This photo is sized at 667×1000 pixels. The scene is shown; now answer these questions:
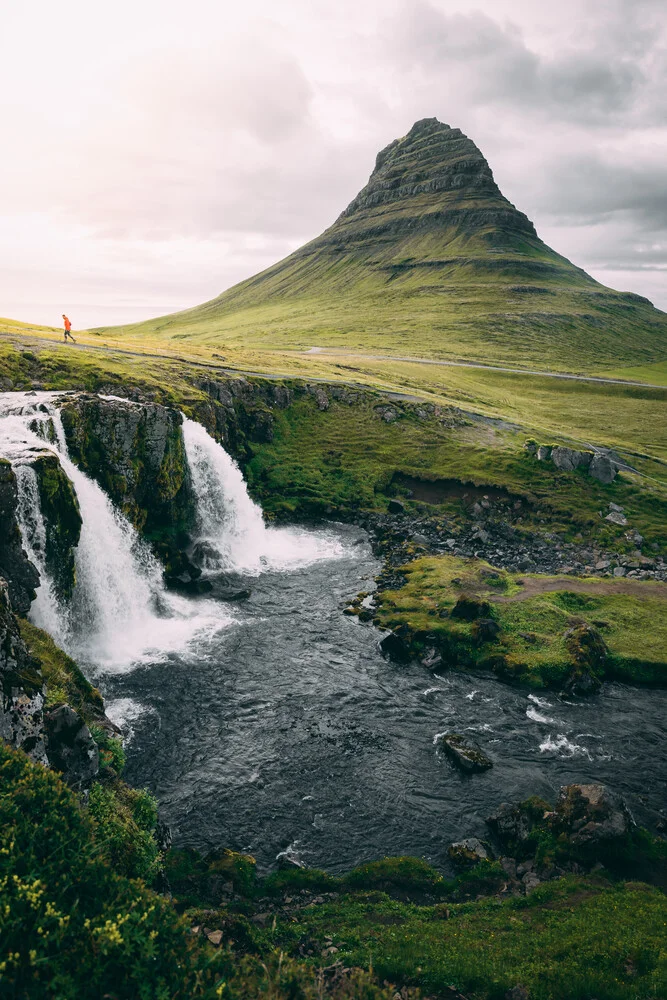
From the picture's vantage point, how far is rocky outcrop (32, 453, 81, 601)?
3694 cm

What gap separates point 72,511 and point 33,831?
28503 mm

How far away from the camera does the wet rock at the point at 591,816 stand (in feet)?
77.3

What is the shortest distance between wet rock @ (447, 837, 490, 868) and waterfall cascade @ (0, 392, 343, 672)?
23.4 m

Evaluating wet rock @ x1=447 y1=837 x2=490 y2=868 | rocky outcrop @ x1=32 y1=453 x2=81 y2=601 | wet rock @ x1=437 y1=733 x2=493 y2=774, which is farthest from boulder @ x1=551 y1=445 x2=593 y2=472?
rocky outcrop @ x1=32 y1=453 x2=81 y2=601

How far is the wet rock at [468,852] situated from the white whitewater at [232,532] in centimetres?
3340

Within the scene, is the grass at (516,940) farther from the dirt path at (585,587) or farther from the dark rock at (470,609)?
the dirt path at (585,587)

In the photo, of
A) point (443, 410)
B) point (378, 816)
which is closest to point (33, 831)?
point (378, 816)

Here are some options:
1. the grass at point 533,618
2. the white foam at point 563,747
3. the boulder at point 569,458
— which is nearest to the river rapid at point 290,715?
the white foam at point 563,747

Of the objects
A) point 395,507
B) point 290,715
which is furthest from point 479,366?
point 290,715

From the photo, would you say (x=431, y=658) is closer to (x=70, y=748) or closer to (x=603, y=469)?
(x=70, y=748)

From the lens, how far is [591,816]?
79.6 ft

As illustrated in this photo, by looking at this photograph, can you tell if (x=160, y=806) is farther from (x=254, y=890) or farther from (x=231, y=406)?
(x=231, y=406)

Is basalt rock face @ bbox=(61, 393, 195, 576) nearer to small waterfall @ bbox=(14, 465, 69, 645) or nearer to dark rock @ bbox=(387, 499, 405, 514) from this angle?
small waterfall @ bbox=(14, 465, 69, 645)

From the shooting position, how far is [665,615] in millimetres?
44031
